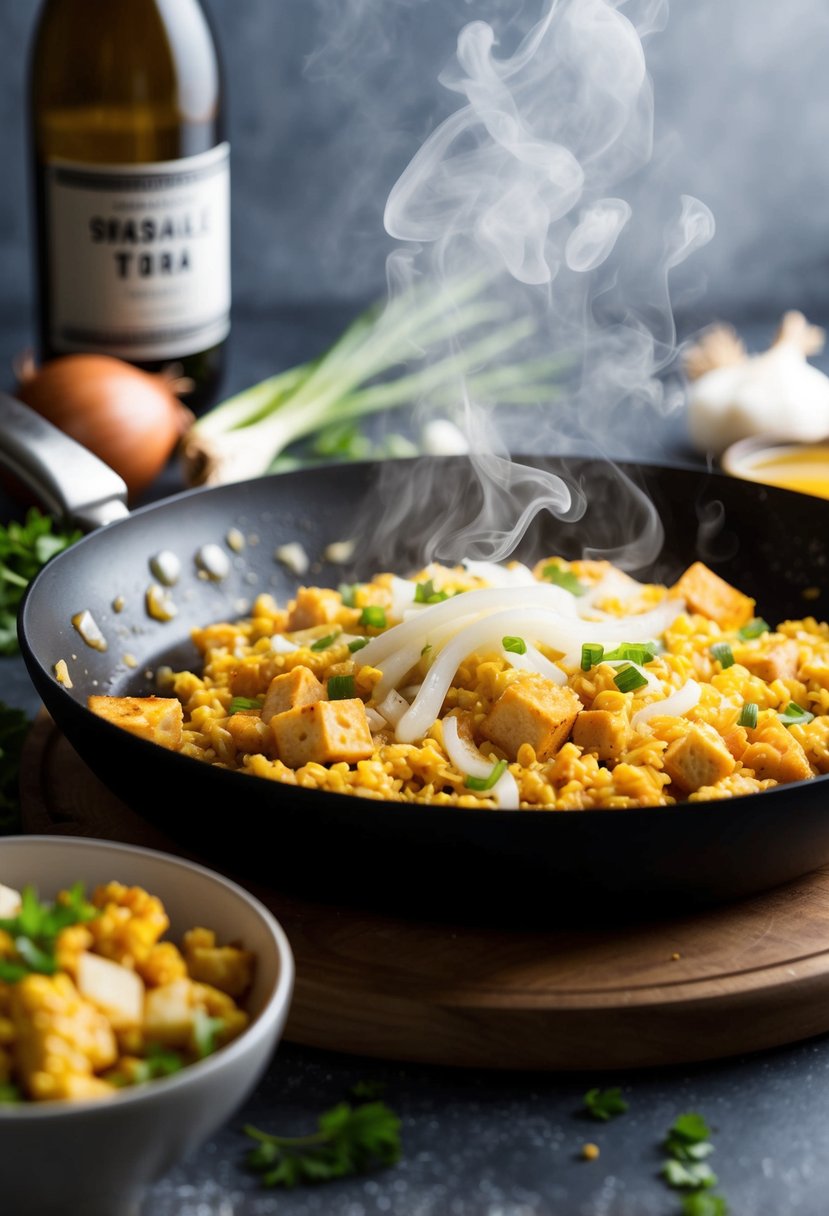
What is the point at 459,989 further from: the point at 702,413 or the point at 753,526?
the point at 702,413

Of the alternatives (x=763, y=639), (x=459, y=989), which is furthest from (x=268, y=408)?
(x=459, y=989)

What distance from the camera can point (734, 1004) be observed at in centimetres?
174

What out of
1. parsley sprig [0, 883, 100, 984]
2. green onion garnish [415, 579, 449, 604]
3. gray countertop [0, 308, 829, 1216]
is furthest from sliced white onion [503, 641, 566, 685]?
parsley sprig [0, 883, 100, 984]

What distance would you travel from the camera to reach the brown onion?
3.38 metres

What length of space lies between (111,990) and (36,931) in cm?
10

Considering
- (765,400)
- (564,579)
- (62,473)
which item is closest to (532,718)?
(564,579)

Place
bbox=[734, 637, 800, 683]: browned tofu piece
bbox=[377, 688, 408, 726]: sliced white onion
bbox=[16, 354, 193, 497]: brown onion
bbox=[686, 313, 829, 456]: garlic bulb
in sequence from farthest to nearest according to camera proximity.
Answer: bbox=[686, 313, 829, 456]: garlic bulb < bbox=[16, 354, 193, 497]: brown onion < bbox=[734, 637, 800, 683]: browned tofu piece < bbox=[377, 688, 408, 726]: sliced white onion

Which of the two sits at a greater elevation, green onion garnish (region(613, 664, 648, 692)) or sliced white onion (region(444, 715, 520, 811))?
green onion garnish (region(613, 664, 648, 692))

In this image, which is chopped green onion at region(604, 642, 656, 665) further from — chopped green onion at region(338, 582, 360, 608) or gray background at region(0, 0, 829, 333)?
gray background at region(0, 0, 829, 333)

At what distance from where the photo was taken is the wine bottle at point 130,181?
11.4 feet

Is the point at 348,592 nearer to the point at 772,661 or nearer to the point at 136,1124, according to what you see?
the point at 772,661

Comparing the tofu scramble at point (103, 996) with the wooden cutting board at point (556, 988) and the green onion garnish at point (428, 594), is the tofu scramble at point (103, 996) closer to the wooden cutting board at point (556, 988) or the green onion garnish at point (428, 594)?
the wooden cutting board at point (556, 988)

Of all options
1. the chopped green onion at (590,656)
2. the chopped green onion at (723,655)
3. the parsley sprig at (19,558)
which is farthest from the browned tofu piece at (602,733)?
the parsley sprig at (19,558)

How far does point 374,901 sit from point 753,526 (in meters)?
1.21
